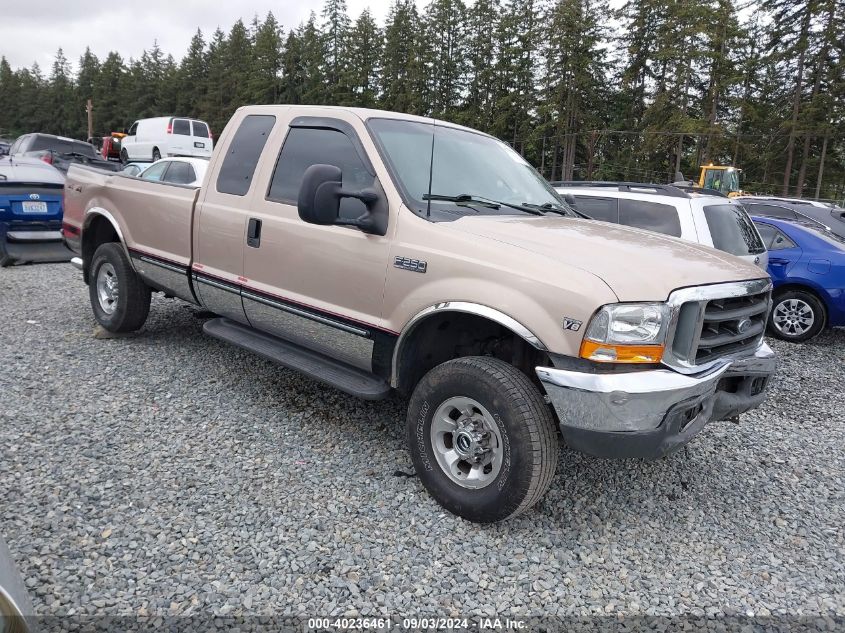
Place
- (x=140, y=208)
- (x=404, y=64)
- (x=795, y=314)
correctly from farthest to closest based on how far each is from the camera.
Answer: (x=404, y=64)
(x=795, y=314)
(x=140, y=208)

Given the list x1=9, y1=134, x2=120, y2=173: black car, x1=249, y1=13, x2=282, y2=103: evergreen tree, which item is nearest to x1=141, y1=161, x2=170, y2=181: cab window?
x1=9, y1=134, x2=120, y2=173: black car

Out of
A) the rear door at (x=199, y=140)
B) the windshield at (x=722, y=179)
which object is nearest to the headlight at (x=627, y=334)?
the windshield at (x=722, y=179)

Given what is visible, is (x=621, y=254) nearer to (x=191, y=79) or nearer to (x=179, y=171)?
(x=179, y=171)

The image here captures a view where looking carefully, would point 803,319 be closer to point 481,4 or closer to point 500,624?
point 500,624

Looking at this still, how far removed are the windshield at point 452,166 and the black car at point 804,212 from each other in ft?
26.1

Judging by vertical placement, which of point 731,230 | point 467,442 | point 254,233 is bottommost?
point 467,442

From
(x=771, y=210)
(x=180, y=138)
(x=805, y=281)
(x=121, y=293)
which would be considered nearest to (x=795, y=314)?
(x=805, y=281)

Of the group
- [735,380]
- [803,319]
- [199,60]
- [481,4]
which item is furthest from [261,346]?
[199,60]

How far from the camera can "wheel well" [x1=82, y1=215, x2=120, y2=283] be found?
5871 mm

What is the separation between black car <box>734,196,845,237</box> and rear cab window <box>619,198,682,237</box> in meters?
5.17

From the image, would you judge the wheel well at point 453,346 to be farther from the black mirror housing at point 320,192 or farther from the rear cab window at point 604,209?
the rear cab window at point 604,209

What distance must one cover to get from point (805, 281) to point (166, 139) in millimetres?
24418

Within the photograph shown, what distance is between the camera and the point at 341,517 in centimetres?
310

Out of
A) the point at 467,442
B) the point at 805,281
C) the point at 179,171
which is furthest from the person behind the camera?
the point at 179,171
